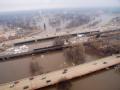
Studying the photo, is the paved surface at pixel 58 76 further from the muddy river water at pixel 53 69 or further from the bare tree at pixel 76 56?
the bare tree at pixel 76 56

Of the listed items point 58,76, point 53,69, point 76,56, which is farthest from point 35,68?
point 76,56

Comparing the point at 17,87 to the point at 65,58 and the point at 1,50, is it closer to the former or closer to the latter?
the point at 65,58

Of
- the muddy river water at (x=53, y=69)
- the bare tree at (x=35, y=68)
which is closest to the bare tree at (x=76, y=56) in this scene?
the muddy river water at (x=53, y=69)

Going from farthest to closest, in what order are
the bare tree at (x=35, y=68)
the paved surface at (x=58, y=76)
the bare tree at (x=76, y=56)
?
1. the bare tree at (x=76, y=56)
2. the bare tree at (x=35, y=68)
3. the paved surface at (x=58, y=76)

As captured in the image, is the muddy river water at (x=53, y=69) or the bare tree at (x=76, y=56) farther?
the bare tree at (x=76, y=56)

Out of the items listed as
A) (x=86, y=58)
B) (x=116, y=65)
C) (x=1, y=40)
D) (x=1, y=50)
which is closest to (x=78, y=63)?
(x=86, y=58)

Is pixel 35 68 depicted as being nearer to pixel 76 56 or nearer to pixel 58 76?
pixel 58 76

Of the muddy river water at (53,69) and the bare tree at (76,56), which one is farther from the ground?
the bare tree at (76,56)

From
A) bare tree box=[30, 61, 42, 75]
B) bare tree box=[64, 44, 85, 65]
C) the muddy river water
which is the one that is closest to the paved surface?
the muddy river water
